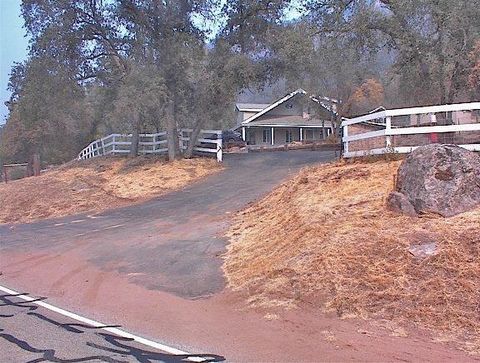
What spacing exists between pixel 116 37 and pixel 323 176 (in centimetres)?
1839

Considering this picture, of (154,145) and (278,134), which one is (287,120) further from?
(154,145)

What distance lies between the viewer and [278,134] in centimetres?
5334

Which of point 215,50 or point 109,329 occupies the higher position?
point 215,50

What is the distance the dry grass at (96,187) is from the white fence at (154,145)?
50.8 inches

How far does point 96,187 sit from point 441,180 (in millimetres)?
17631

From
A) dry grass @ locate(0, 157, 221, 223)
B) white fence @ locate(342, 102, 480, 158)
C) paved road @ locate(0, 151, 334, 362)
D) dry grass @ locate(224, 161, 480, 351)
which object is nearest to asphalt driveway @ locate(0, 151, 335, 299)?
paved road @ locate(0, 151, 334, 362)

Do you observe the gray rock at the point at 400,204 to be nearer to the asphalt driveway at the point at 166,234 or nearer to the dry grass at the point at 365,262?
the dry grass at the point at 365,262

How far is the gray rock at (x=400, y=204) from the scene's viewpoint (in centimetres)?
962

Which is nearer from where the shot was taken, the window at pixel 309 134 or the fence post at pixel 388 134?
the fence post at pixel 388 134

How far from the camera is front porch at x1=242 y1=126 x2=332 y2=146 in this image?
5266 centimetres

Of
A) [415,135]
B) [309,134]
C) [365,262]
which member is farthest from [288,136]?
[365,262]

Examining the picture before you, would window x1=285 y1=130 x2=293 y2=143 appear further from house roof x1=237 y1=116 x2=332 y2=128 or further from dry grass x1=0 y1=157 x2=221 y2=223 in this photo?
dry grass x1=0 y1=157 x2=221 y2=223

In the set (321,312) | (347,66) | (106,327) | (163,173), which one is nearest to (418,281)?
(321,312)

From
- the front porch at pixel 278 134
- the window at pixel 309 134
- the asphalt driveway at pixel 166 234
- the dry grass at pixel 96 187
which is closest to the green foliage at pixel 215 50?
the dry grass at pixel 96 187
